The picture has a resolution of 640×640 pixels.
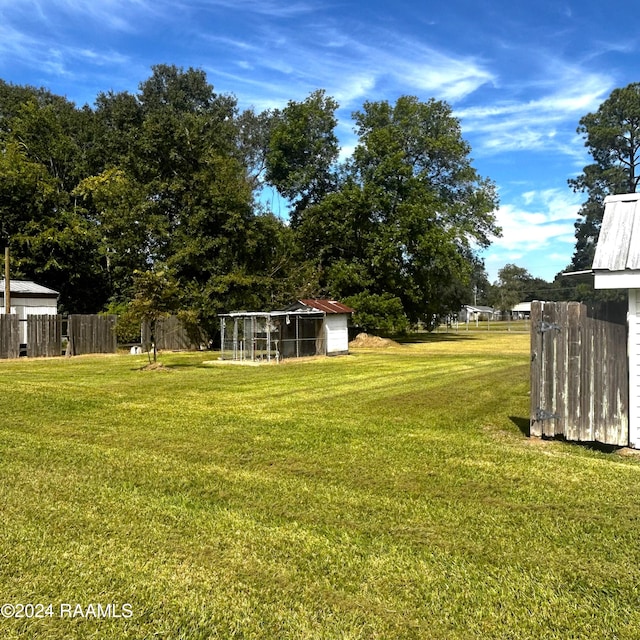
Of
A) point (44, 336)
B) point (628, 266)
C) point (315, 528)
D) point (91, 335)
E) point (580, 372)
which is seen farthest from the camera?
point (91, 335)

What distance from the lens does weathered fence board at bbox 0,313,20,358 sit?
22953mm

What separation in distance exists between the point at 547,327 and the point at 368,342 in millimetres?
27090

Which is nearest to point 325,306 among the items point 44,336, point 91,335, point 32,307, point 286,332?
point 286,332

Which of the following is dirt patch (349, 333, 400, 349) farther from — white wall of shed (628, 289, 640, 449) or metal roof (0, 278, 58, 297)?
white wall of shed (628, 289, 640, 449)

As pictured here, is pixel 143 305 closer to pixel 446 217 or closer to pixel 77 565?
pixel 77 565

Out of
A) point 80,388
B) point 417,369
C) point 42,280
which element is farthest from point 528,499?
point 42,280

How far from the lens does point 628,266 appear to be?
21.4 feet

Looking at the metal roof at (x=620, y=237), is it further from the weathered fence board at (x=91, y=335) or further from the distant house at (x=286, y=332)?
the weathered fence board at (x=91, y=335)

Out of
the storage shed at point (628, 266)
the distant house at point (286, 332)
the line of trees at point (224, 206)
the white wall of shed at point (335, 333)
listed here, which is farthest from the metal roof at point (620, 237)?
the line of trees at point (224, 206)

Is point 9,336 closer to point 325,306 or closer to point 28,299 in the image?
point 28,299

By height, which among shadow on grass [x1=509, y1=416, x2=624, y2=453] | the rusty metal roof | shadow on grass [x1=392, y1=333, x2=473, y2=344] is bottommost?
shadow on grass [x1=509, y1=416, x2=624, y2=453]

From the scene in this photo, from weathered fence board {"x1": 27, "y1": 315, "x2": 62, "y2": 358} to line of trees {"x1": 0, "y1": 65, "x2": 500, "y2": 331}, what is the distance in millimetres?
4305

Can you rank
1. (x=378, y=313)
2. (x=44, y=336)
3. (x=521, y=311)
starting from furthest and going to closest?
1. (x=521, y=311)
2. (x=378, y=313)
3. (x=44, y=336)

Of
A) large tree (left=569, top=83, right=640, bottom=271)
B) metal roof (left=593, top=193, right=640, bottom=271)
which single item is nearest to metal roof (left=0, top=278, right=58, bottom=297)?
metal roof (left=593, top=193, right=640, bottom=271)
